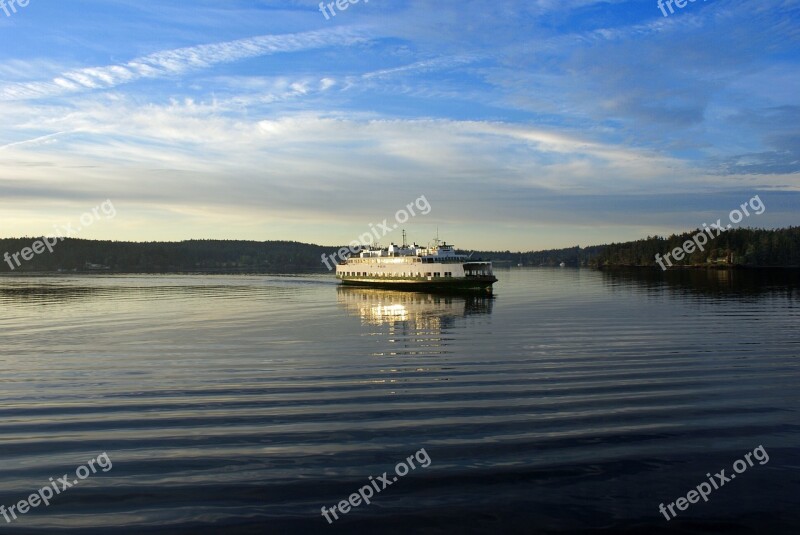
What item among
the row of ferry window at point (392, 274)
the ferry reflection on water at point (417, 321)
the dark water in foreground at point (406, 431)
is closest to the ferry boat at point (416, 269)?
the row of ferry window at point (392, 274)

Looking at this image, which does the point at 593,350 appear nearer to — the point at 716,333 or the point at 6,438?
the point at 716,333

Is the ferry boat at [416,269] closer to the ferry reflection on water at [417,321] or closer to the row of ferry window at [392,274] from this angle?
the row of ferry window at [392,274]

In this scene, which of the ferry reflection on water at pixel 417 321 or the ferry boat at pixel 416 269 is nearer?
the ferry reflection on water at pixel 417 321

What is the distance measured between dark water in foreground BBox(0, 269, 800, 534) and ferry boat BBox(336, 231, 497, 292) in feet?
188

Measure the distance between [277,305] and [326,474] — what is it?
179 ft

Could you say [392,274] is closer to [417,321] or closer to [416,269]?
[416,269]

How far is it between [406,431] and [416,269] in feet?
280

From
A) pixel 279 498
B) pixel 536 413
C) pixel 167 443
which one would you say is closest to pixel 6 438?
pixel 167 443

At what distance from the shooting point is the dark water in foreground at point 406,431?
11366 millimetres

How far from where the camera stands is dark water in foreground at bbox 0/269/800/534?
1137cm

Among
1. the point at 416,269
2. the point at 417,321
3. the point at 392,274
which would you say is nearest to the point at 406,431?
the point at 417,321

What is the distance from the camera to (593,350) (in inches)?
1209

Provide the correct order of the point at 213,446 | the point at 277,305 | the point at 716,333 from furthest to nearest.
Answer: the point at 277,305 → the point at 716,333 → the point at 213,446

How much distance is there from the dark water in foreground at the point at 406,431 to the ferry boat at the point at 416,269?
57.4 meters
